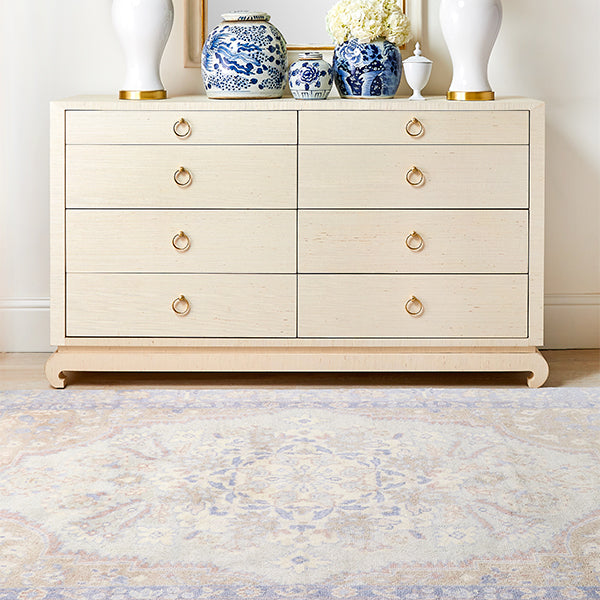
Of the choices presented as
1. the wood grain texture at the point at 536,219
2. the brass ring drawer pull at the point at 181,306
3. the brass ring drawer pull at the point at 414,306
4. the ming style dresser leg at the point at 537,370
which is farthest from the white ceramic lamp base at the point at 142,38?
the ming style dresser leg at the point at 537,370

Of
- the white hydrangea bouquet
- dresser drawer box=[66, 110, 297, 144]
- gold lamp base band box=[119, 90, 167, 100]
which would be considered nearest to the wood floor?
dresser drawer box=[66, 110, 297, 144]

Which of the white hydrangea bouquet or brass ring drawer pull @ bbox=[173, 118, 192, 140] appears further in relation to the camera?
→ the white hydrangea bouquet

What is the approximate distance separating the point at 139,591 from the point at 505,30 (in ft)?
7.23

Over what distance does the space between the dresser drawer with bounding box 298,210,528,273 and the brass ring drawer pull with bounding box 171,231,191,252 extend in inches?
12.2

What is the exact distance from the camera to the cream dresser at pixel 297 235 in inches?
94.0

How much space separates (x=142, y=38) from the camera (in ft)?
8.31

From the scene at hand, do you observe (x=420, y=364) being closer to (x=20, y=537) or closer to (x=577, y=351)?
(x=577, y=351)

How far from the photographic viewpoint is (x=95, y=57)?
2.84 meters

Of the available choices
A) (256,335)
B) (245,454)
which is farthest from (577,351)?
(245,454)

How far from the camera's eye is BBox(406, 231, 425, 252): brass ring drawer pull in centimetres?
242

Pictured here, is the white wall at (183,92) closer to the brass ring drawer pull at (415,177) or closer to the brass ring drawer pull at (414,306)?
the brass ring drawer pull at (415,177)

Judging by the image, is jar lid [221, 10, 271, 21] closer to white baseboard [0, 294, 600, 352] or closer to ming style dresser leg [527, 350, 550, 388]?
white baseboard [0, 294, 600, 352]

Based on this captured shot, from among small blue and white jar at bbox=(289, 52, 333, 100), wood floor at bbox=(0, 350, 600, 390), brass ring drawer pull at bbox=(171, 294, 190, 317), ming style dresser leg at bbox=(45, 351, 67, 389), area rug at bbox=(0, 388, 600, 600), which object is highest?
small blue and white jar at bbox=(289, 52, 333, 100)

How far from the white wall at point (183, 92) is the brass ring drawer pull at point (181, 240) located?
68 centimetres
